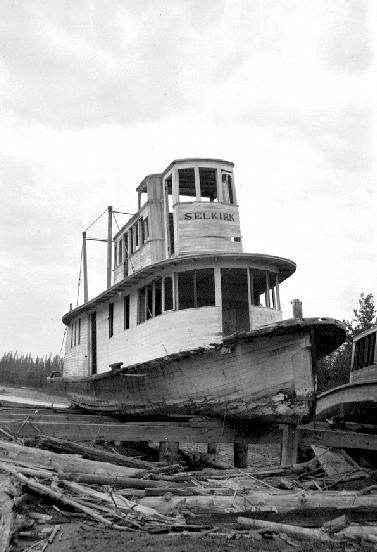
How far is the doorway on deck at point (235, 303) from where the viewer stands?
14430 mm

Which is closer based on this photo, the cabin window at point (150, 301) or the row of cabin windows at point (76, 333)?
the cabin window at point (150, 301)

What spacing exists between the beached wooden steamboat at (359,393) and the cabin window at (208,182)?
18.1 feet

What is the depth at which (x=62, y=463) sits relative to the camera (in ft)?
26.3

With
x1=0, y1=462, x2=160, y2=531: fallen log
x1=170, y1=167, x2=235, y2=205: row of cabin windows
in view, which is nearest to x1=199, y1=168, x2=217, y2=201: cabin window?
x1=170, y1=167, x2=235, y2=205: row of cabin windows

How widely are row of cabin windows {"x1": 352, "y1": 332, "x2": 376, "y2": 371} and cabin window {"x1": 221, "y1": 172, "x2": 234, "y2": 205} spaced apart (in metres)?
4.79

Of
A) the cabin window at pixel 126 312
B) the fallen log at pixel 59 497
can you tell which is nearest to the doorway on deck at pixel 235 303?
the cabin window at pixel 126 312

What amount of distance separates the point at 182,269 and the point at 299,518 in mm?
6955

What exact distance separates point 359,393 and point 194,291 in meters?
4.01

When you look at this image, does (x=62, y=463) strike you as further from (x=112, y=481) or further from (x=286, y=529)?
(x=286, y=529)

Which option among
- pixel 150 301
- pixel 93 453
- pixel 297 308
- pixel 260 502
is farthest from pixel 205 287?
pixel 260 502

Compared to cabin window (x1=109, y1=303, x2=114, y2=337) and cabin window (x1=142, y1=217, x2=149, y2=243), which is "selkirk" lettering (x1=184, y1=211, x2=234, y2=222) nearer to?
cabin window (x1=142, y1=217, x2=149, y2=243)

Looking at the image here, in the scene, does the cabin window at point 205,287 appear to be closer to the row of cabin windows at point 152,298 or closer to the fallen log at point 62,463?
the row of cabin windows at point 152,298

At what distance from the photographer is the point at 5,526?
4980 mm

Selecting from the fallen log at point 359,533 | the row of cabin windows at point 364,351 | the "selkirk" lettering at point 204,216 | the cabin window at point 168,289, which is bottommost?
the fallen log at point 359,533
